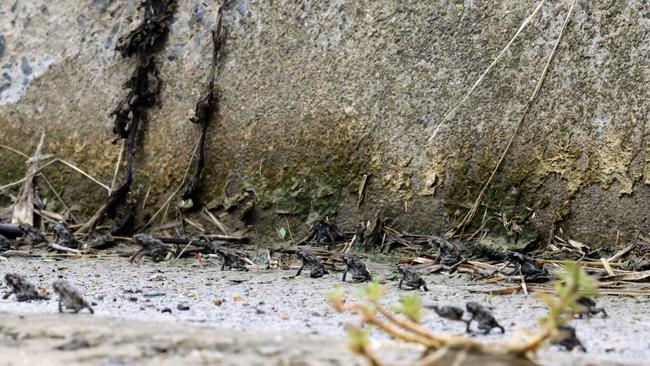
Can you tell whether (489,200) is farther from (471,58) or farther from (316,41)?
(316,41)

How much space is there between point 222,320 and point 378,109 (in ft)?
5.67

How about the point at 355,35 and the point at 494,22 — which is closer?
the point at 494,22

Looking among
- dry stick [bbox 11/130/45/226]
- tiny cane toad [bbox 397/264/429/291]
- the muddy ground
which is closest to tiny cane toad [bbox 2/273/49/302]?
the muddy ground

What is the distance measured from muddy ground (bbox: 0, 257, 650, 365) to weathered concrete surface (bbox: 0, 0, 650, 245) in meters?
0.49

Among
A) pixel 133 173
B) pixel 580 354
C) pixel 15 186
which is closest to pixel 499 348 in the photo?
pixel 580 354

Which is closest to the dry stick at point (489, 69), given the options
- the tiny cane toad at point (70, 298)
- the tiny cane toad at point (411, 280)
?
the tiny cane toad at point (411, 280)

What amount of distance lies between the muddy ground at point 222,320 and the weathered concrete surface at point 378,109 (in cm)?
49

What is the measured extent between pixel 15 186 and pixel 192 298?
2.38 m

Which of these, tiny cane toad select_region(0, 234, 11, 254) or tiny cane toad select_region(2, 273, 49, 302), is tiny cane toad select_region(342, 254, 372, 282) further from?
tiny cane toad select_region(0, 234, 11, 254)

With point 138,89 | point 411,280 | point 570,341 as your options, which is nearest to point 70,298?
point 411,280

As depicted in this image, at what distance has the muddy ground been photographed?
1.59 meters

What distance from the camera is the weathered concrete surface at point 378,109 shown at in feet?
10.9

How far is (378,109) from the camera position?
148 inches

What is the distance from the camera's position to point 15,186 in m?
4.70
